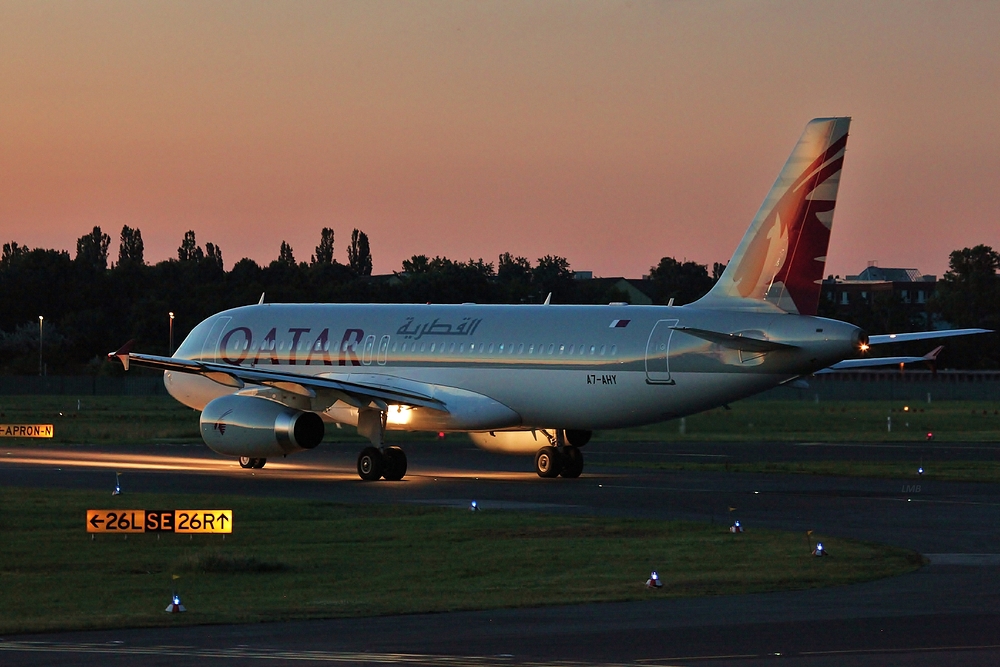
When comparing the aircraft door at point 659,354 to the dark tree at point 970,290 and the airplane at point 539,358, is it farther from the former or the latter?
the dark tree at point 970,290

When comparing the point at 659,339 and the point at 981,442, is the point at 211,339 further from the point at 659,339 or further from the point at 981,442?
the point at 981,442

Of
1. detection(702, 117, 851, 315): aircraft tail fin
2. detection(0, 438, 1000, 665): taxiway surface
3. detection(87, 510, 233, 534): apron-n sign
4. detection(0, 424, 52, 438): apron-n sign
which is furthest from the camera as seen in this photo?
detection(0, 424, 52, 438): apron-n sign

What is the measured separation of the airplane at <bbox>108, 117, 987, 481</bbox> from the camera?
3434cm

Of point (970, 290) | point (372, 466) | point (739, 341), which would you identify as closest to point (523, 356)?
point (372, 466)

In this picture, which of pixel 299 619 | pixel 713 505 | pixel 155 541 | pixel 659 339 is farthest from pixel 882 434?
pixel 299 619

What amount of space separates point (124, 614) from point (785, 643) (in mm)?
7012

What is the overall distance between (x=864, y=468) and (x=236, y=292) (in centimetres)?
8853

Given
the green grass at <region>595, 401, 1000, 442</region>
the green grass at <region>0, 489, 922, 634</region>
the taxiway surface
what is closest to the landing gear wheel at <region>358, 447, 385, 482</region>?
the taxiway surface

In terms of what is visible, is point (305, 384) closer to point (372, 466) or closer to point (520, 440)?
point (372, 466)

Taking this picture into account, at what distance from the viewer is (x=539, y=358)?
1506 inches

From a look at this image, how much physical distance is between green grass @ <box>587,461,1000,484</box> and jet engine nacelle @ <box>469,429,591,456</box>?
313 cm

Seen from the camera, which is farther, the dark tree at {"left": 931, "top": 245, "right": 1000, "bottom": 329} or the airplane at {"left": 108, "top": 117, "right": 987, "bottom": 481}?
the dark tree at {"left": 931, "top": 245, "right": 1000, "bottom": 329}

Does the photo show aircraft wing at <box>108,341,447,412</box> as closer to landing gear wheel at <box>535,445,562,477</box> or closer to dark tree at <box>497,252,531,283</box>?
landing gear wheel at <box>535,445,562,477</box>

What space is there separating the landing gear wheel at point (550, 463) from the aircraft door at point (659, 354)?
3.84m
